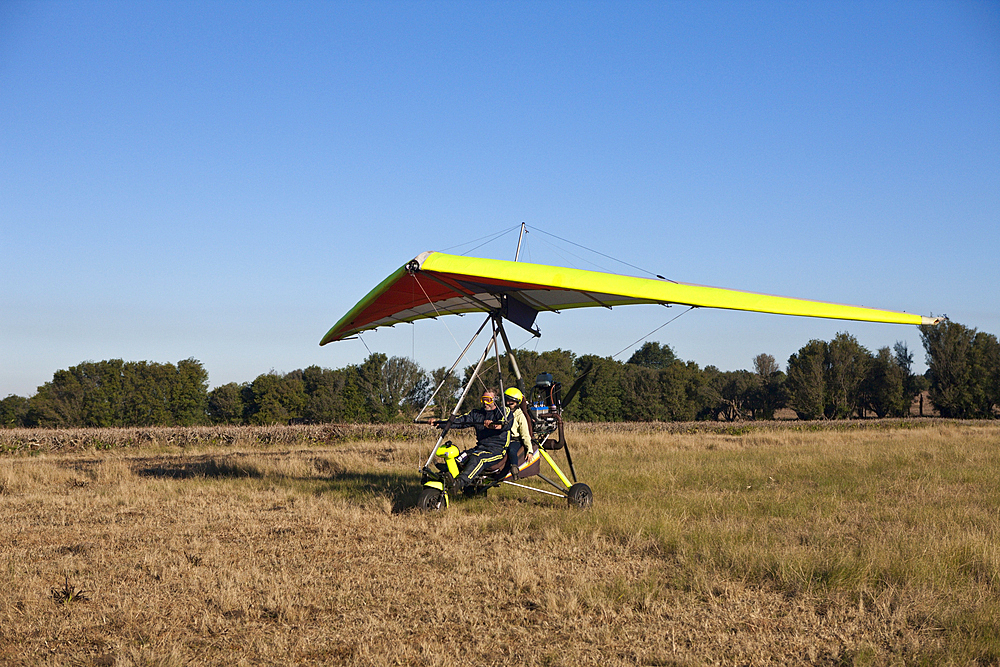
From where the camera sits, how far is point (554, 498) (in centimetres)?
1080

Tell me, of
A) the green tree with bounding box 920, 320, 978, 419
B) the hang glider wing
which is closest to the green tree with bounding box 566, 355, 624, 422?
the green tree with bounding box 920, 320, 978, 419

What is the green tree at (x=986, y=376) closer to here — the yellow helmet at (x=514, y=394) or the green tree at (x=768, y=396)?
the green tree at (x=768, y=396)

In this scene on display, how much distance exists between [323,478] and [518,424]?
558 centimetres

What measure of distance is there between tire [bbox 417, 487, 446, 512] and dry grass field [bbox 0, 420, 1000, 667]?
26 centimetres

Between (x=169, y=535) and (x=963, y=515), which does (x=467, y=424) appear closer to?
(x=169, y=535)

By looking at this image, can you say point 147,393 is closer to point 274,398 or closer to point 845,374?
point 274,398

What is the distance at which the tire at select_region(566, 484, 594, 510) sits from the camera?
32.6 ft

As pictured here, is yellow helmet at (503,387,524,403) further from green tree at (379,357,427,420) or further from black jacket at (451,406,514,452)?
green tree at (379,357,427,420)

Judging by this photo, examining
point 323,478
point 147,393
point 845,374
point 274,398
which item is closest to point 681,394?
point 845,374

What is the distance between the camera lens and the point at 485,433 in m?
10.2

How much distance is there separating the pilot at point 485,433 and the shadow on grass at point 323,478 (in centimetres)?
101

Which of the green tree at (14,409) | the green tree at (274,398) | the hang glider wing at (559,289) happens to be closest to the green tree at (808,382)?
the green tree at (274,398)

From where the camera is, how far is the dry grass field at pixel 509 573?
4715 millimetres

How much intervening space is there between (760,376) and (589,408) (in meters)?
22.6
